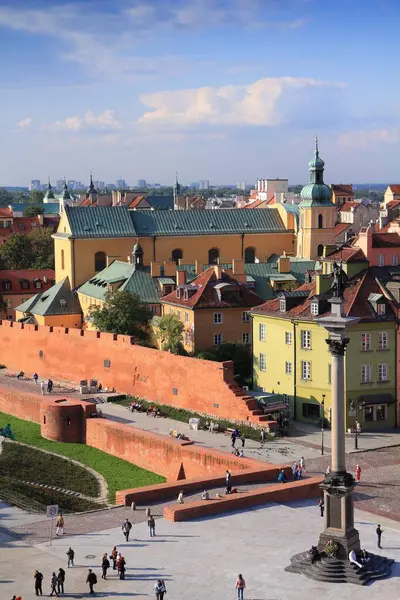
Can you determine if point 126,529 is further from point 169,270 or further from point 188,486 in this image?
point 169,270

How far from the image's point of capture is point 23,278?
85125 mm

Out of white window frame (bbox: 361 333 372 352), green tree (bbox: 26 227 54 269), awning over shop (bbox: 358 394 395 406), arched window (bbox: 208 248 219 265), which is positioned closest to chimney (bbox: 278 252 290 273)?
arched window (bbox: 208 248 219 265)

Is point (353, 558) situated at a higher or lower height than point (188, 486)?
higher

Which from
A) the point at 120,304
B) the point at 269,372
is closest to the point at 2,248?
the point at 120,304

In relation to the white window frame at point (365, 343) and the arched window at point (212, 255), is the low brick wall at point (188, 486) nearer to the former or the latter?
the white window frame at point (365, 343)

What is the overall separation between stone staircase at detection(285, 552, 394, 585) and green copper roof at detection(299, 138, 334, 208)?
175ft

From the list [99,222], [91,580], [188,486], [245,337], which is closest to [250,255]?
[99,222]

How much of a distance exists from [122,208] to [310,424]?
34444mm

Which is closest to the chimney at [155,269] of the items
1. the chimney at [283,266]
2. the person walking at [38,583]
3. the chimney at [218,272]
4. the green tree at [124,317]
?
the green tree at [124,317]

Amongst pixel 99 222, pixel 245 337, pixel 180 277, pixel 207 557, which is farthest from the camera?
pixel 99 222

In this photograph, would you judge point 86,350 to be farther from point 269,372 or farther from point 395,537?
point 395,537

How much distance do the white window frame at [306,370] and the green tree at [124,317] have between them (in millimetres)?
14467

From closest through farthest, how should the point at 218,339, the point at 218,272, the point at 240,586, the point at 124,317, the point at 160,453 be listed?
the point at 240,586 → the point at 160,453 → the point at 218,339 → the point at 218,272 → the point at 124,317

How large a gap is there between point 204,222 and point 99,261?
904 cm
